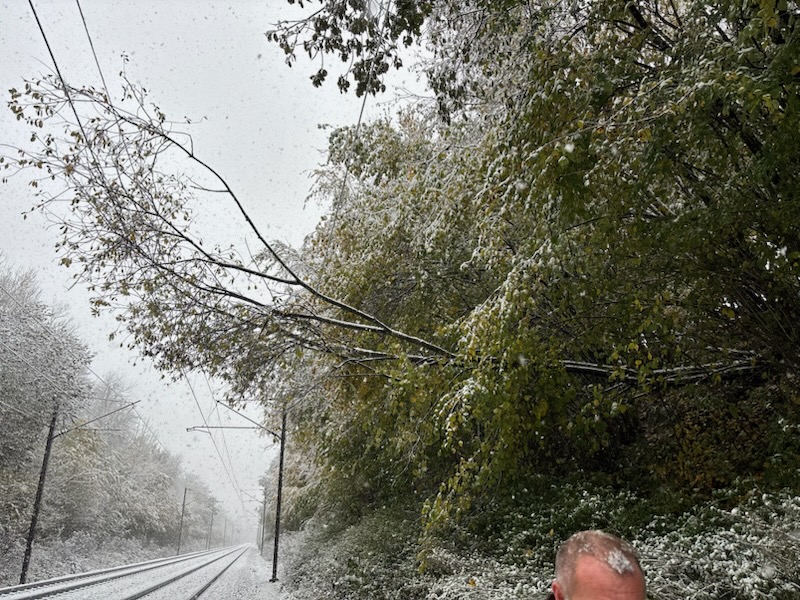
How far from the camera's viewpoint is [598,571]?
1010mm

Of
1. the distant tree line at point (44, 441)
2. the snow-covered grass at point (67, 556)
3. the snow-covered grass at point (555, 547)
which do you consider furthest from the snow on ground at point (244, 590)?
the snow-covered grass at point (67, 556)

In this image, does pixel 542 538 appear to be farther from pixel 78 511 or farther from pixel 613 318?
pixel 78 511

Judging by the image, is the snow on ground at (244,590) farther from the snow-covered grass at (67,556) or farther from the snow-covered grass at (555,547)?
the snow-covered grass at (67,556)

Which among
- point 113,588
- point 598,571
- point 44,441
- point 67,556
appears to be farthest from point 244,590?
point 598,571

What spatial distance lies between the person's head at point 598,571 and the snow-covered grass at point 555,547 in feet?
12.2

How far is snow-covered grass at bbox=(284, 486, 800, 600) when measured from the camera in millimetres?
4141

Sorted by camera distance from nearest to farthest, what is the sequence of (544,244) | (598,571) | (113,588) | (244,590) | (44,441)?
(598,571) < (544,244) < (113,588) < (244,590) < (44,441)

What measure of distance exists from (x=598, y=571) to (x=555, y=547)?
683 cm

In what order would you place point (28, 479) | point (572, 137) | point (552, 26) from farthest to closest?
point (28, 479) → point (552, 26) → point (572, 137)

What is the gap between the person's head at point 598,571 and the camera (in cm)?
100

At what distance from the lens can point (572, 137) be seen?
165 inches

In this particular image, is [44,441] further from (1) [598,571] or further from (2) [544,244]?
(1) [598,571]

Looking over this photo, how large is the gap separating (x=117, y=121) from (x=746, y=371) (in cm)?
893

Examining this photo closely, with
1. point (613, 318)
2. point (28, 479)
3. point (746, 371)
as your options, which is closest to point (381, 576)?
point (613, 318)
